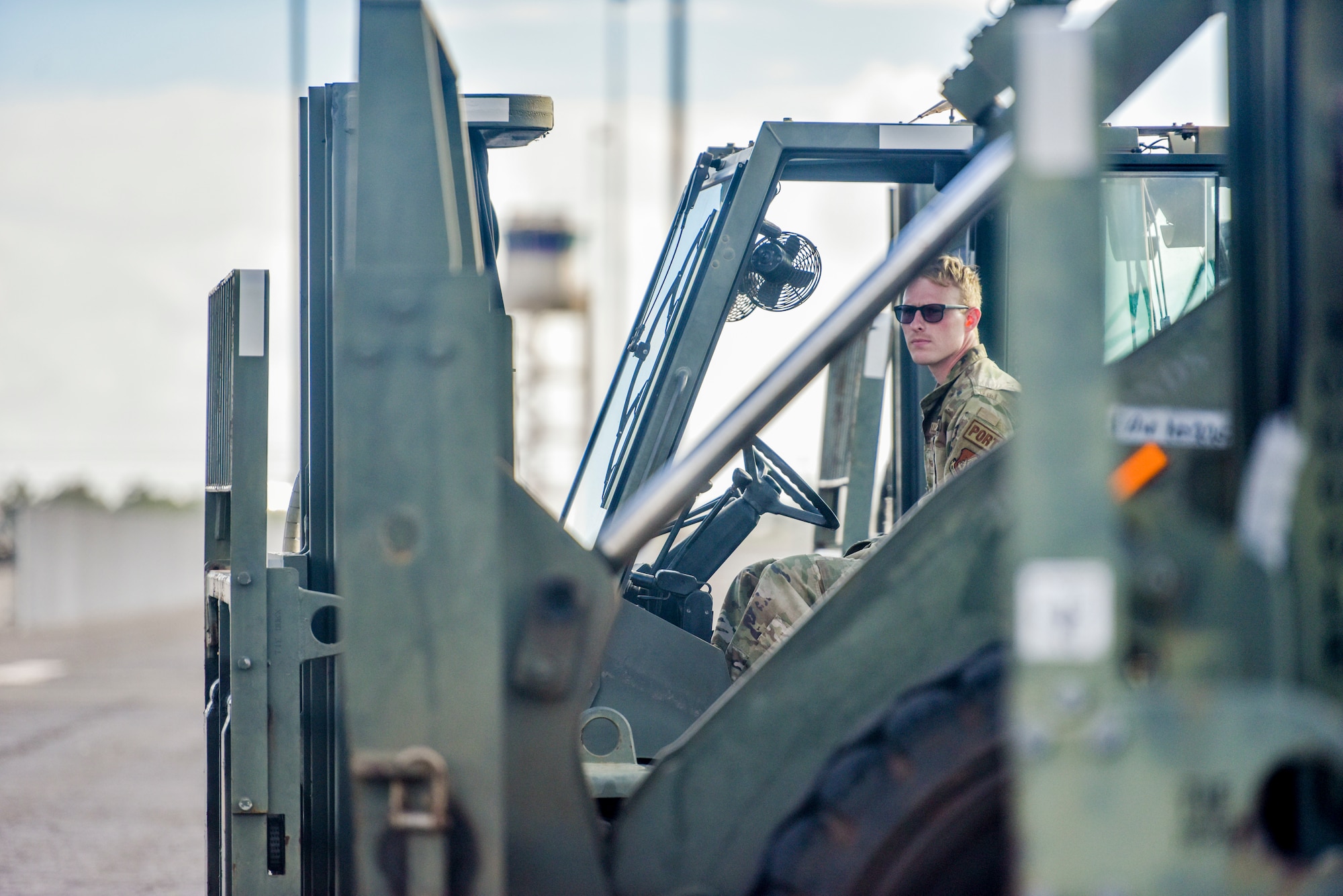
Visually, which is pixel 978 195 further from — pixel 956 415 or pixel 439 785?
pixel 956 415

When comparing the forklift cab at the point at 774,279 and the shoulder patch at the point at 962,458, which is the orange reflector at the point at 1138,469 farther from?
the shoulder patch at the point at 962,458

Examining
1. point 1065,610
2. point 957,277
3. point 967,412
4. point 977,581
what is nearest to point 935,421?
point 967,412

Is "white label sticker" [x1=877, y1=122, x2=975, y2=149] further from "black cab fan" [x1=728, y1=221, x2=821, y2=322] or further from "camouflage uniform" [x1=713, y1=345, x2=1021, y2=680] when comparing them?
"camouflage uniform" [x1=713, y1=345, x2=1021, y2=680]

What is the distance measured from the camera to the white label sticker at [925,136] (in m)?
3.14

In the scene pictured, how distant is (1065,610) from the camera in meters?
1.16

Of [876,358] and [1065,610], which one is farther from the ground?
[876,358]

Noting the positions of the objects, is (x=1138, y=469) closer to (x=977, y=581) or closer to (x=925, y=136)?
(x=977, y=581)

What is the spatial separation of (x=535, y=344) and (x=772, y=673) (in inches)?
1433

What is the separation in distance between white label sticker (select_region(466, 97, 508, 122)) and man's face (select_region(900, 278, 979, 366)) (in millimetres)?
1071

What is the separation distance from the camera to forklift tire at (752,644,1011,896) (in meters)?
A: 1.51

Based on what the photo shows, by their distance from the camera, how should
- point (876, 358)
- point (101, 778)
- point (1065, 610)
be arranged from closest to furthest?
1. point (1065, 610)
2. point (876, 358)
3. point (101, 778)

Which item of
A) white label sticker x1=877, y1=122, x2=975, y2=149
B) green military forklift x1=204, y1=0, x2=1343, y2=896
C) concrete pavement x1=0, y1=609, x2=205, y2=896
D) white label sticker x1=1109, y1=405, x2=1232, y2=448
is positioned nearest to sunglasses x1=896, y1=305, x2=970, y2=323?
white label sticker x1=877, y1=122, x2=975, y2=149

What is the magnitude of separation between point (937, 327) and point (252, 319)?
1591 mm

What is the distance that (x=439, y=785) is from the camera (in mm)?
1363
